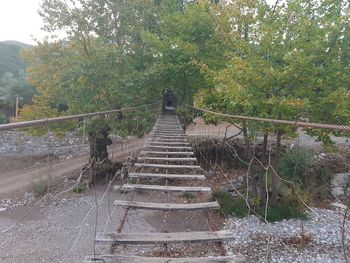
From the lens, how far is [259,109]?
16.7ft

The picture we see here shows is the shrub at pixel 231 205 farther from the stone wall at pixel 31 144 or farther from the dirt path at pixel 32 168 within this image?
the stone wall at pixel 31 144

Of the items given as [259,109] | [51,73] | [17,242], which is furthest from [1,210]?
[259,109]

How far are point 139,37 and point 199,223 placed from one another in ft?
17.8

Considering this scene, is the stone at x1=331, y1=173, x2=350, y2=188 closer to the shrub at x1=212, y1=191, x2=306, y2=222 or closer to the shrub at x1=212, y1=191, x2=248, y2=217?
the shrub at x1=212, y1=191, x2=306, y2=222

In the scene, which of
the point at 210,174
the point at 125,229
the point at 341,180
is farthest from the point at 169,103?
the point at 125,229

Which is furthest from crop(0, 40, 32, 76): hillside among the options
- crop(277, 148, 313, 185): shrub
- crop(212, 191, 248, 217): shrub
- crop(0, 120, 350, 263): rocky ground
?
crop(277, 148, 313, 185): shrub

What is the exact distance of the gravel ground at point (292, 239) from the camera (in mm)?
4805

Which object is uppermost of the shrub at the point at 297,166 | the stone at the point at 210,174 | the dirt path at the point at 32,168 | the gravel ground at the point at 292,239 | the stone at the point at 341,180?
the shrub at the point at 297,166

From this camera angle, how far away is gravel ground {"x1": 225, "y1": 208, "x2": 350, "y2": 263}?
4.80m

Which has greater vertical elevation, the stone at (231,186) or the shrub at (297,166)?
the shrub at (297,166)

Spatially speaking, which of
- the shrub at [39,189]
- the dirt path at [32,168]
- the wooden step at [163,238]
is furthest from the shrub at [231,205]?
the shrub at [39,189]

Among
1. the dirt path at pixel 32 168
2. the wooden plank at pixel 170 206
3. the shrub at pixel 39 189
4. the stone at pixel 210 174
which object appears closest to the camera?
the wooden plank at pixel 170 206

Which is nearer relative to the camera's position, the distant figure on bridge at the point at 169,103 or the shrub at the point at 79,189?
the shrub at the point at 79,189

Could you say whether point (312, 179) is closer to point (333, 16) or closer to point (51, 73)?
point (333, 16)
